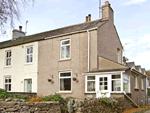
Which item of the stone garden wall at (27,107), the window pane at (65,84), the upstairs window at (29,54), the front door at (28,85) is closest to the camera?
the stone garden wall at (27,107)

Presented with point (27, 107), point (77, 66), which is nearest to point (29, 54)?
point (77, 66)

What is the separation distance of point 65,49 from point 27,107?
908 centimetres

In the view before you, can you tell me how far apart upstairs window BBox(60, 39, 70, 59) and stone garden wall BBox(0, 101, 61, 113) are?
7895 mm

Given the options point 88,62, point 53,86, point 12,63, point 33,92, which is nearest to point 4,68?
point 12,63

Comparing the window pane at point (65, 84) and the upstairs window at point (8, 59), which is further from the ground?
the upstairs window at point (8, 59)

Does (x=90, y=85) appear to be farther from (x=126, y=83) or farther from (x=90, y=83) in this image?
(x=126, y=83)

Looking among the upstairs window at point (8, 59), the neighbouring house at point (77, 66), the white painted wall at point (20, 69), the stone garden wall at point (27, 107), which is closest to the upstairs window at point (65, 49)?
the neighbouring house at point (77, 66)

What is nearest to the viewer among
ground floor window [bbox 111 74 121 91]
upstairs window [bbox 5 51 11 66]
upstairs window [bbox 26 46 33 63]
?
ground floor window [bbox 111 74 121 91]

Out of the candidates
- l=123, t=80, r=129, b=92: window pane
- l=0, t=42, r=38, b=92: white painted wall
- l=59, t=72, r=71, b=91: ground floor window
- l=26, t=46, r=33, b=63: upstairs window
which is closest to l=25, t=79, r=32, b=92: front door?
l=0, t=42, r=38, b=92: white painted wall

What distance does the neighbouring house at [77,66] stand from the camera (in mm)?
14508

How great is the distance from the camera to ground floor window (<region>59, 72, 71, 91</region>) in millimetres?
16625

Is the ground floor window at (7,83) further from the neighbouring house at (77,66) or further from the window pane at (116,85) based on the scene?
the window pane at (116,85)

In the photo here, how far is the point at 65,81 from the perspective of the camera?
16.9 meters

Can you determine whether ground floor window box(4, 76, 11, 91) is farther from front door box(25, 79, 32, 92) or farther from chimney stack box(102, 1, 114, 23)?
chimney stack box(102, 1, 114, 23)
